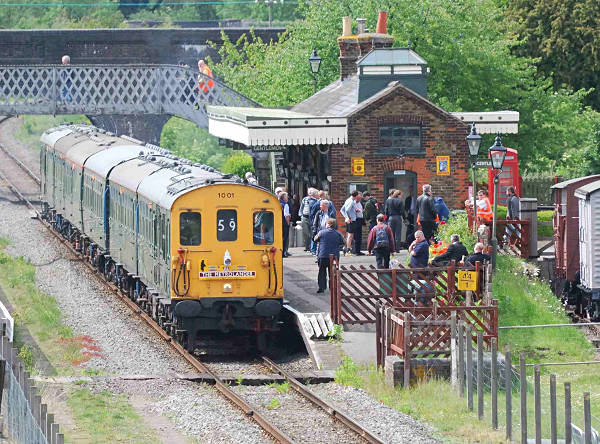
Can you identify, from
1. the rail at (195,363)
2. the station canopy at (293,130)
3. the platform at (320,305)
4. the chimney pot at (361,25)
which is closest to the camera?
the rail at (195,363)

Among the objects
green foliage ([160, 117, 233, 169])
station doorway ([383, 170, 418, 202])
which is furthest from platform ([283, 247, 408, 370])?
green foliage ([160, 117, 233, 169])

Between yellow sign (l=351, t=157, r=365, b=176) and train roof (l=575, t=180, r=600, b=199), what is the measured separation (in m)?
5.10

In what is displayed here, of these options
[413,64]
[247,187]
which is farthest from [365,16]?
[247,187]

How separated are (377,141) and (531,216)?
13.2ft

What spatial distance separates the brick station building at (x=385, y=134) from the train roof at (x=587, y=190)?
13.1 ft

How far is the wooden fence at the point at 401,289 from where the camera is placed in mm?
23000

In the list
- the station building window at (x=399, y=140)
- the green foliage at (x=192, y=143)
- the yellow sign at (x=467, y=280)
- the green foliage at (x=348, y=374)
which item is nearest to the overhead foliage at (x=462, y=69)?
the station building window at (x=399, y=140)

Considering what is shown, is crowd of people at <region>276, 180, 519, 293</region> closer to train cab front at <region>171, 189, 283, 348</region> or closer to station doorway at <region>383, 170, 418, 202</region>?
station doorway at <region>383, 170, 418, 202</region>

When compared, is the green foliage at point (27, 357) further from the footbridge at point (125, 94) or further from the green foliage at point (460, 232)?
the footbridge at point (125, 94)

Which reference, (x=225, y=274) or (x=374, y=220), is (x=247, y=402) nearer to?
(x=225, y=274)

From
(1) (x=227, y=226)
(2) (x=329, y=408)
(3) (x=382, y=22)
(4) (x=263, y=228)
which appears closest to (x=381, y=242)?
(4) (x=263, y=228)

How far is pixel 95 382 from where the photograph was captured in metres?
20.2

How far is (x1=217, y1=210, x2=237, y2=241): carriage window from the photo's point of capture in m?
22.9

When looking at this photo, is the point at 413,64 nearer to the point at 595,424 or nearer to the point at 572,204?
the point at 572,204
